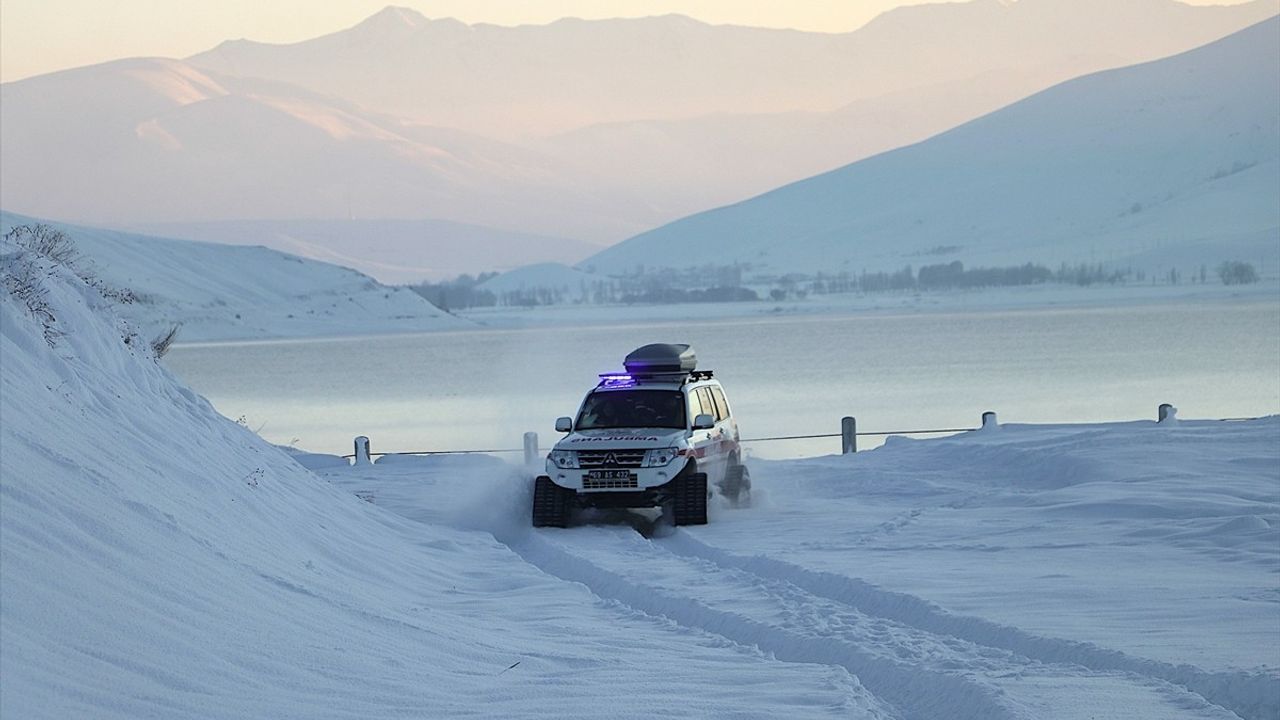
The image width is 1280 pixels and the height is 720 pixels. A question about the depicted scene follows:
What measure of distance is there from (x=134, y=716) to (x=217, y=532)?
3363 millimetres

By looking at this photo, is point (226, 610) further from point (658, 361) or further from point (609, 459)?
point (658, 361)

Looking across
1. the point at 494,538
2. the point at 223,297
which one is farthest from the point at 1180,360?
the point at 223,297

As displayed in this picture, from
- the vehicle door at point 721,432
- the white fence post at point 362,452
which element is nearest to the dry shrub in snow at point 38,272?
the vehicle door at point 721,432

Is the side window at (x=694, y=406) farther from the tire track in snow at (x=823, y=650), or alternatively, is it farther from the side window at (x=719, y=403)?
the tire track in snow at (x=823, y=650)

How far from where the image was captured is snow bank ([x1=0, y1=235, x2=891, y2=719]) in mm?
7574

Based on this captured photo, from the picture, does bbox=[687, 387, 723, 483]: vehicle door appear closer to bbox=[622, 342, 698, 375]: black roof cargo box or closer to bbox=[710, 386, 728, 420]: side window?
bbox=[710, 386, 728, 420]: side window

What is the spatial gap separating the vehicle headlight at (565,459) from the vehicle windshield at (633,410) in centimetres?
77

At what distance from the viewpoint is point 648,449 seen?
1720cm

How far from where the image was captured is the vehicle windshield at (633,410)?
1817 centimetres

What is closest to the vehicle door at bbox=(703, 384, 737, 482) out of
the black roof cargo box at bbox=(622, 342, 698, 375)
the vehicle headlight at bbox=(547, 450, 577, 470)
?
the black roof cargo box at bbox=(622, 342, 698, 375)

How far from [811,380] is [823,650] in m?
65.8

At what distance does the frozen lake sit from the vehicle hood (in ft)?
60.0

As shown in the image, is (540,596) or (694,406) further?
(694,406)

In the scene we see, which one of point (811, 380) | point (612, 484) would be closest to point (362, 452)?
point (612, 484)
